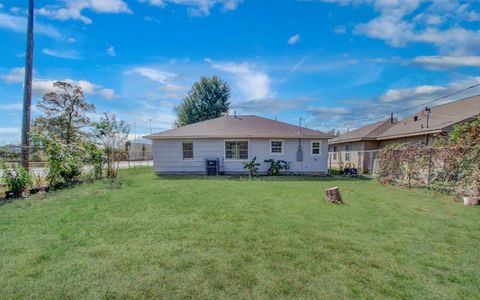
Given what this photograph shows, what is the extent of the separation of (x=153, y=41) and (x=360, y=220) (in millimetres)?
10515

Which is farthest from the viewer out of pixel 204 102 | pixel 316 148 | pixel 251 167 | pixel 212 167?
pixel 204 102

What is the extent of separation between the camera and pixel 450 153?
8133mm

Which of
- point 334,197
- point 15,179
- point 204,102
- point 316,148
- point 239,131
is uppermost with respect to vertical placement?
point 204,102

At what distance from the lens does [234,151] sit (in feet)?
44.1

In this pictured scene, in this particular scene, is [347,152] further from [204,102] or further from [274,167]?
[204,102]

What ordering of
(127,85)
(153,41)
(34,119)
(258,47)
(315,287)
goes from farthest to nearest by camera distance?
1. (34,119)
2. (127,85)
3. (258,47)
4. (153,41)
5. (315,287)

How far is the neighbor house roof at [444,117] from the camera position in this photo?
461 inches

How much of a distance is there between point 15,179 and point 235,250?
23.1 ft

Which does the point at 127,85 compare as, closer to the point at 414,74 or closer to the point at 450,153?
the point at 450,153

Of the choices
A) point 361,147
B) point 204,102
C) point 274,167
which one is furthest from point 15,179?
point 204,102

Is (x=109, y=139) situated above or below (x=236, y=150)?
above

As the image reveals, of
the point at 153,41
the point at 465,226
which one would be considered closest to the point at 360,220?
the point at 465,226

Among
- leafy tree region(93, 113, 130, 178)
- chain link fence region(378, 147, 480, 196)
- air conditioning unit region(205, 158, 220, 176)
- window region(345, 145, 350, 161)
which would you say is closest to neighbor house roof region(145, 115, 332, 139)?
air conditioning unit region(205, 158, 220, 176)

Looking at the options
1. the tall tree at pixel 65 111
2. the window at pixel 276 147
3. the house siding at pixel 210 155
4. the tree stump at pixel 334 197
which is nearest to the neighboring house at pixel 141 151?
the tall tree at pixel 65 111
